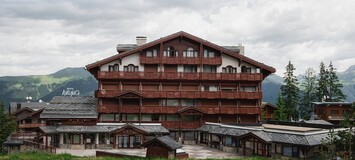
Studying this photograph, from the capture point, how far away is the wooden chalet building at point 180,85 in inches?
2419

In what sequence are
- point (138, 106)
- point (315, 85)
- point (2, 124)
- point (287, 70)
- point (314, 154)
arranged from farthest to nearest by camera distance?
point (315, 85) < point (287, 70) < point (2, 124) < point (138, 106) < point (314, 154)

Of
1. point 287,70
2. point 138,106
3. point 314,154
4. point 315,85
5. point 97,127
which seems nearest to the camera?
point 314,154

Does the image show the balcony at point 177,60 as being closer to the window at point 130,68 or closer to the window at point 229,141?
the window at point 130,68

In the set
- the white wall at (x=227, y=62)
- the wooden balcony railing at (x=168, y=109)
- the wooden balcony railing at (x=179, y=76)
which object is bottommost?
the wooden balcony railing at (x=168, y=109)

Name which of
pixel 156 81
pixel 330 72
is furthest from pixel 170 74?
pixel 330 72

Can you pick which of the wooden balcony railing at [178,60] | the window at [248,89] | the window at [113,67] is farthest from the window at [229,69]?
the window at [113,67]

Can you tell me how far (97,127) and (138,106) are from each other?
7229 mm

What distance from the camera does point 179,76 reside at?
62344mm

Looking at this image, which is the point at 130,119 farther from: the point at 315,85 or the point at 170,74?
the point at 315,85

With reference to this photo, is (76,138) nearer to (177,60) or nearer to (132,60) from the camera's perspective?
(132,60)

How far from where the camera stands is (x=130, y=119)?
62.1m

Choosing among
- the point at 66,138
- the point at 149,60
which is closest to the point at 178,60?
the point at 149,60

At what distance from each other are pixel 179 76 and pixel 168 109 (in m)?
4.93

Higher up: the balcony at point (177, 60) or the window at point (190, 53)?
the window at point (190, 53)
